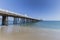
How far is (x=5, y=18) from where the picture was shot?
28.6 m

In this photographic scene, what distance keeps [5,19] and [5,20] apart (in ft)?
0.96

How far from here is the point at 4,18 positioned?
2855 cm

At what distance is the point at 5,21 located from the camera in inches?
1102

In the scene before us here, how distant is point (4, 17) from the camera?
2859cm

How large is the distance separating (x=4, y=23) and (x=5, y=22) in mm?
352

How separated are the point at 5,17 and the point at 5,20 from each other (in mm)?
850

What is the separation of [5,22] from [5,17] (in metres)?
1.38

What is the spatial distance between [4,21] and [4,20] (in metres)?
0.25

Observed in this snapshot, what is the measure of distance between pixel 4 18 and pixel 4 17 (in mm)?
253

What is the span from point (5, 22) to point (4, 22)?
10.7 inches

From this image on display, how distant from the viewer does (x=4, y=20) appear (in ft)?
92.2

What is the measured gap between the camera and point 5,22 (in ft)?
91.8

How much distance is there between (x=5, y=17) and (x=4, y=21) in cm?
113

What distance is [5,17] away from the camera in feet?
93.8
